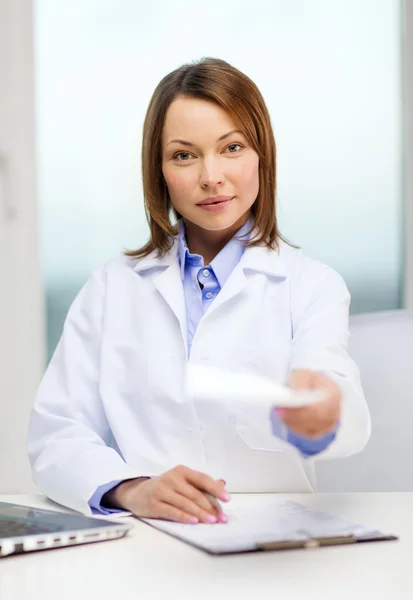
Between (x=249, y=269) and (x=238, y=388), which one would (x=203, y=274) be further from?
(x=238, y=388)

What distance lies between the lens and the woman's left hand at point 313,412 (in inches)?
25.4

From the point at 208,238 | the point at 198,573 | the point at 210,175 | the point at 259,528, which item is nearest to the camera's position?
the point at 198,573

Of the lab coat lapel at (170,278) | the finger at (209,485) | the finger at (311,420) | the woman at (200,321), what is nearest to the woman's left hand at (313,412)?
the finger at (311,420)

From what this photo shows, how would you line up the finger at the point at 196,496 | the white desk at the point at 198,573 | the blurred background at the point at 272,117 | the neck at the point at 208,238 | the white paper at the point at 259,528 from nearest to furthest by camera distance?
the white desk at the point at 198,573 → the white paper at the point at 259,528 → the finger at the point at 196,496 → the neck at the point at 208,238 → the blurred background at the point at 272,117

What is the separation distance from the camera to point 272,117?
210cm

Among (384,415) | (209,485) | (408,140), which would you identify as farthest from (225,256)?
(408,140)

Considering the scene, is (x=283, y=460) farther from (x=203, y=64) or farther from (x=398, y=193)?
(x=398, y=193)

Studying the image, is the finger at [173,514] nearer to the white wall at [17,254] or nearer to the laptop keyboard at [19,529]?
the laptop keyboard at [19,529]

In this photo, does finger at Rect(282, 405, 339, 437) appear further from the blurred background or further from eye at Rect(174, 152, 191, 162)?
the blurred background

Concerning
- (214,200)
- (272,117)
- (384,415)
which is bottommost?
(384,415)

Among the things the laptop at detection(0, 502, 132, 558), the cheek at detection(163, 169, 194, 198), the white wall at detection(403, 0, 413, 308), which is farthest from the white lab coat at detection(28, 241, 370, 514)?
the white wall at detection(403, 0, 413, 308)

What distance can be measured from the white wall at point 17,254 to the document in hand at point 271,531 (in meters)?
1.29

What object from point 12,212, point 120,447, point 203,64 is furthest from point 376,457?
point 12,212

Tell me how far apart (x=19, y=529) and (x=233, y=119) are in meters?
0.55
